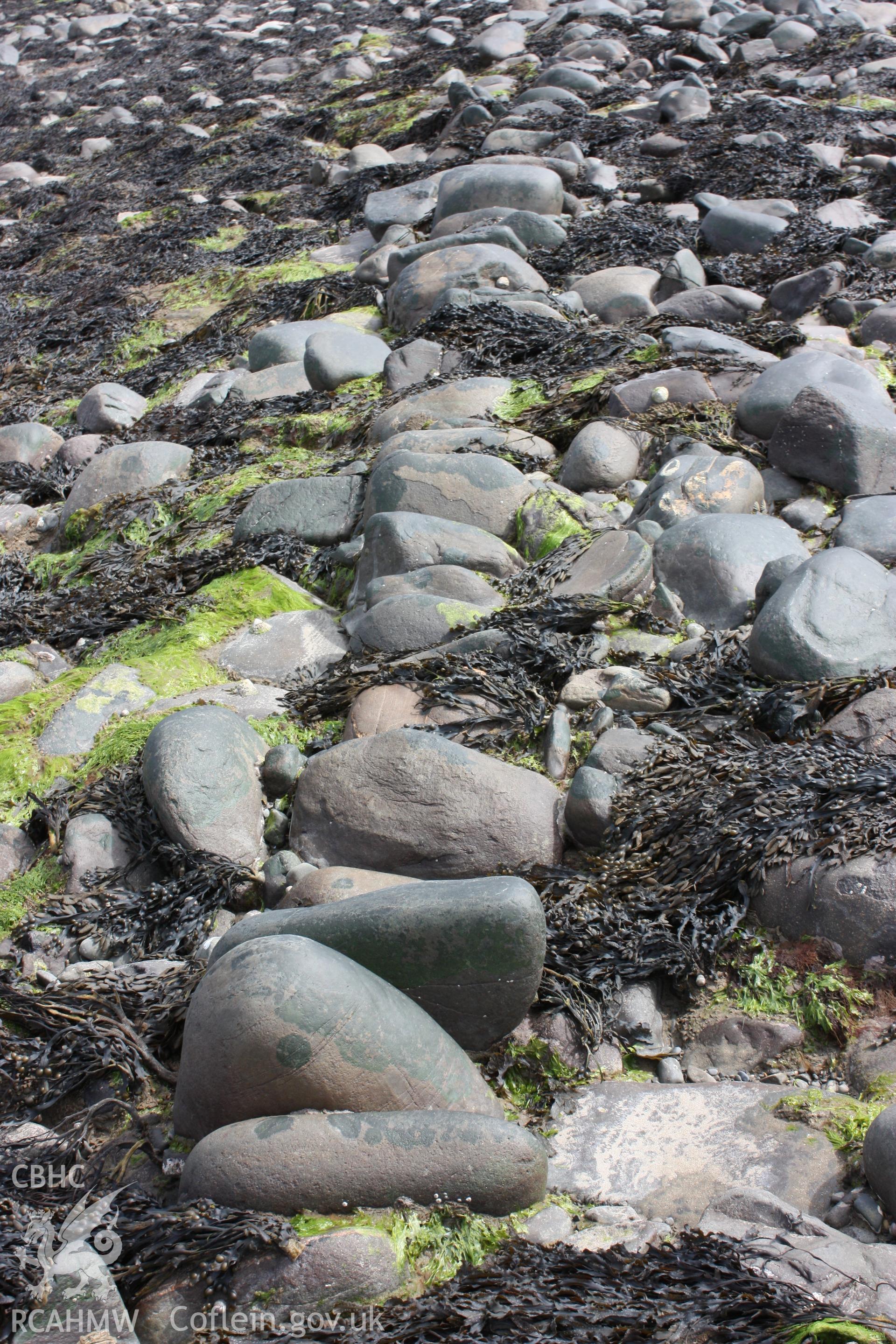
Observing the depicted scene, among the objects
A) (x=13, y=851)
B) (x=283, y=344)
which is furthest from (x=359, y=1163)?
(x=283, y=344)

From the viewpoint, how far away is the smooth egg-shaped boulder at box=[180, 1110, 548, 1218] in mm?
2301

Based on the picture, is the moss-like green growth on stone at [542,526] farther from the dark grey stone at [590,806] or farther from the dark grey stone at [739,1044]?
the dark grey stone at [739,1044]

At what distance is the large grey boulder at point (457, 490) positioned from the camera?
205 inches

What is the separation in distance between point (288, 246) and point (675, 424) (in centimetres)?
602

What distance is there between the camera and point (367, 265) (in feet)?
28.7

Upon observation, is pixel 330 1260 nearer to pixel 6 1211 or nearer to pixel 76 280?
pixel 6 1211

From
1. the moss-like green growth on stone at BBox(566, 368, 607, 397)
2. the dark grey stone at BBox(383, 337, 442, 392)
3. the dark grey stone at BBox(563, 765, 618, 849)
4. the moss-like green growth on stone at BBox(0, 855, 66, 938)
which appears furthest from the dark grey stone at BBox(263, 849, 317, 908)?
the dark grey stone at BBox(383, 337, 442, 392)

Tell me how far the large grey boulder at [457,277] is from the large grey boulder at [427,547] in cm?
303

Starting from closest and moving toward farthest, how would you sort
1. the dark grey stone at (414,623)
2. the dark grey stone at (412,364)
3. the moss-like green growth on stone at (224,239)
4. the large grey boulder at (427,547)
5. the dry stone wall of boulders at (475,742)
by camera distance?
1. the dry stone wall of boulders at (475,742)
2. the dark grey stone at (414,623)
3. the large grey boulder at (427,547)
4. the dark grey stone at (412,364)
5. the moss-like green growth on stone at (224,239)

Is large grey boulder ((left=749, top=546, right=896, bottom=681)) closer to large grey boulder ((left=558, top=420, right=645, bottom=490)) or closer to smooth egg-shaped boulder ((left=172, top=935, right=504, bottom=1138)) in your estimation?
large grey boulder ((left=558, top=420, right=645, bottom=490))

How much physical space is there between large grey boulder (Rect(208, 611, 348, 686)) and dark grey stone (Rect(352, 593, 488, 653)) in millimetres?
312

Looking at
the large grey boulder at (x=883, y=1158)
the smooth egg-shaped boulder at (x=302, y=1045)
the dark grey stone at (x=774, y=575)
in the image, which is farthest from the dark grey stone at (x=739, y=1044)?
the dark grey stone at (x=774, y=575)

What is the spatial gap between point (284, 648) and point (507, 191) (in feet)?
18.6

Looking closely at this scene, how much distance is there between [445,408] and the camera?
626cm
